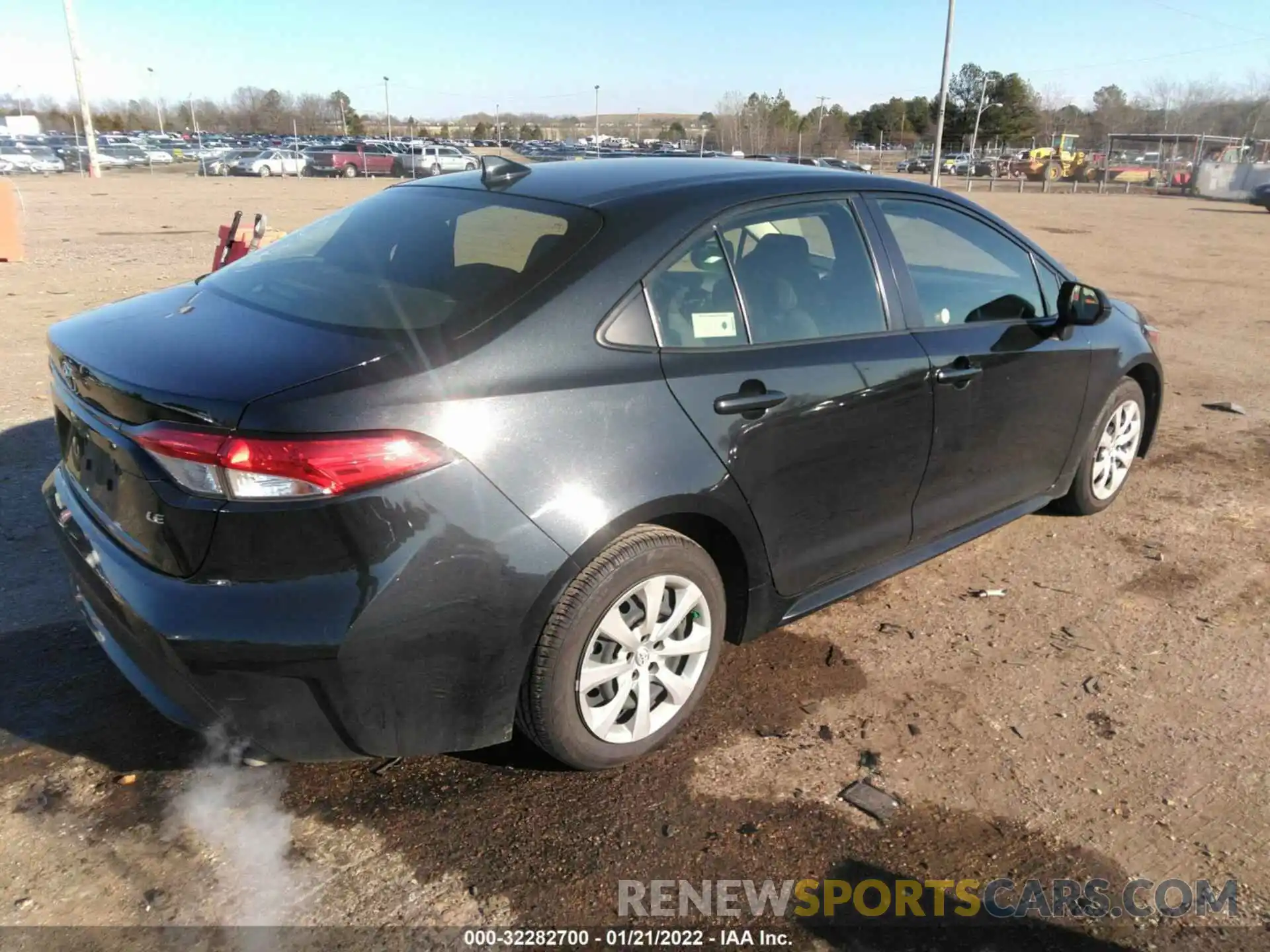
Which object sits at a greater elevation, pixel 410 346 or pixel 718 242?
pixel 718 242

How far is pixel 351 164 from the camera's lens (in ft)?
142

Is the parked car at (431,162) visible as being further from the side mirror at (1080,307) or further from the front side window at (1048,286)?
the side mirror at (1080,307)

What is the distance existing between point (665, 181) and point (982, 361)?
4.77 feet

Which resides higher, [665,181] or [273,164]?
[665,181]

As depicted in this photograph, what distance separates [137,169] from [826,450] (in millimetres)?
50880

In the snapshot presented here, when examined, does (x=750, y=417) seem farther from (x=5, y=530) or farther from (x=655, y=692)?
(x=5, y=530)

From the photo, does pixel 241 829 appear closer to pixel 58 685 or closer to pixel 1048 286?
pixel 58 685

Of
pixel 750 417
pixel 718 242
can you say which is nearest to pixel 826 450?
pixel 750 417

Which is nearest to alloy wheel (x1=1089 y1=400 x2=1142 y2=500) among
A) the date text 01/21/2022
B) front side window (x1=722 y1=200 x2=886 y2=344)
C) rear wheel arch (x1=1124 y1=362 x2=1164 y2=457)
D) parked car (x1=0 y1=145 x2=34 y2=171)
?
rear wheel arch (x1=1124 y1=362 x2=1164 y2=457)

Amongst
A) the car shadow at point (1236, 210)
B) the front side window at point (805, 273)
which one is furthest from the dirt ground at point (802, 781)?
the car shadow at point (1236, 210)

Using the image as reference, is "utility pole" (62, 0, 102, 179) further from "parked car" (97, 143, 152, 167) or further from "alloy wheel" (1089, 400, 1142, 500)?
"alloy wheel" (1089, 400, 1142, 500)

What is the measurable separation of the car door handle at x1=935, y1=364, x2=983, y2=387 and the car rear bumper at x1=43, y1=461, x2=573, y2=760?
1.75 m

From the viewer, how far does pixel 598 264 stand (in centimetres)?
268

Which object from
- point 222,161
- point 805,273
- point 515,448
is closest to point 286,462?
point 515,448
